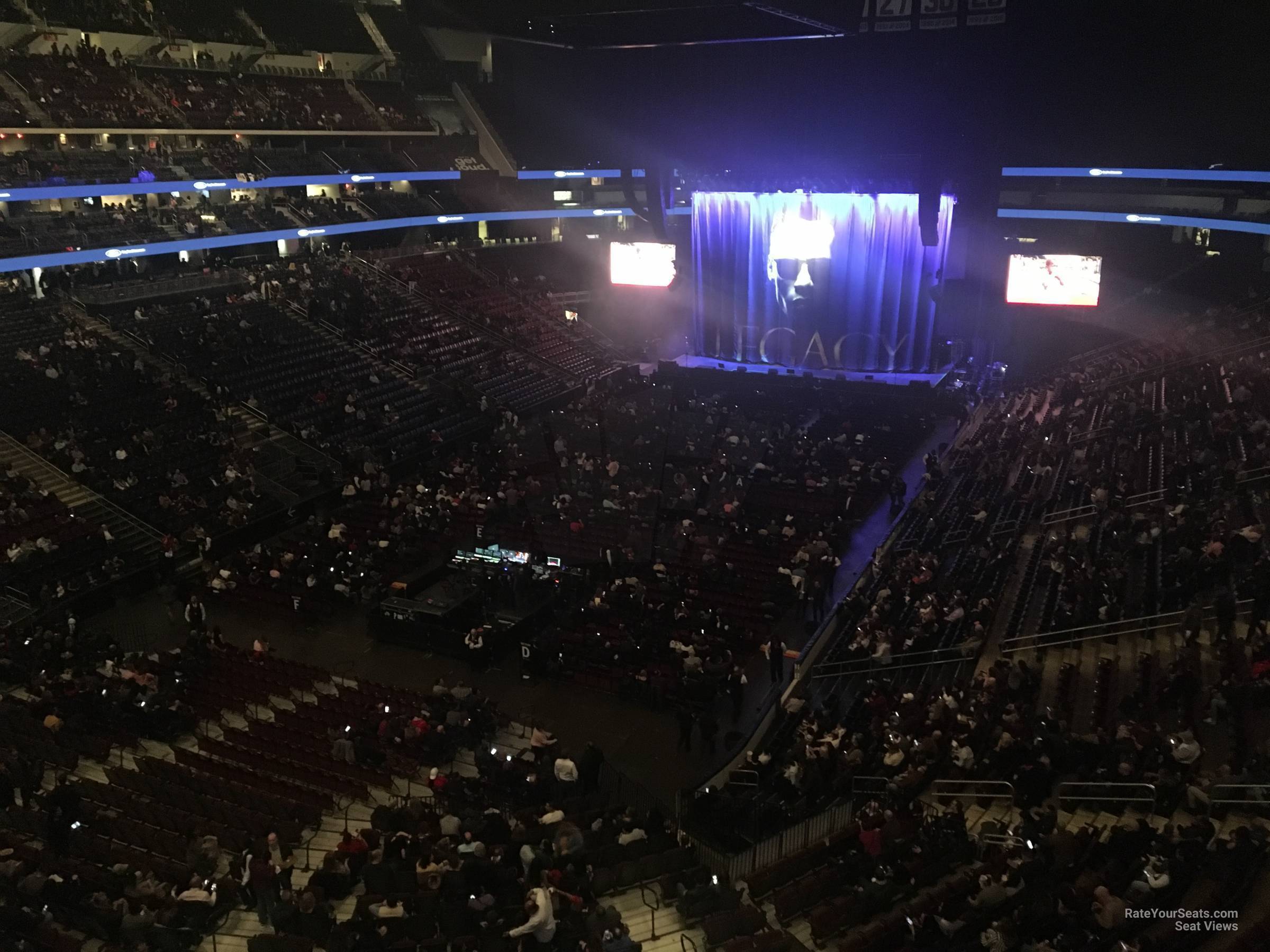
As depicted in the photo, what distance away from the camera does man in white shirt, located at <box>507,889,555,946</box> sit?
26.4 ft

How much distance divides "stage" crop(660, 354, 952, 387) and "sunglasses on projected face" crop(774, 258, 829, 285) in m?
3.65

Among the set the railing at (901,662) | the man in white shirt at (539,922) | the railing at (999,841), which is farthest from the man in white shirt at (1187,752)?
the man in white shirt at (539,922)

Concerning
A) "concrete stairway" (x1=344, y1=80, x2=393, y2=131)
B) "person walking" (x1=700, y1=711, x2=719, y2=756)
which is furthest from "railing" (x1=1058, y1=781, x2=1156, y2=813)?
"concrete stairway" (x1=344, y1=80, x2=393, y2=131)

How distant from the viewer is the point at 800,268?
38.2 m

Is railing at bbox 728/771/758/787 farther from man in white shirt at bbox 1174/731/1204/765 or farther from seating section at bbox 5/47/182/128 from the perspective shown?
seating section at bbox 5/47/182/128

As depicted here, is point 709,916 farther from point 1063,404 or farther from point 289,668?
point 1063,404

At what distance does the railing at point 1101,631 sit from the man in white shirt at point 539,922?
9.18 m

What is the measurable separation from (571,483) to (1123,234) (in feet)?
87.7

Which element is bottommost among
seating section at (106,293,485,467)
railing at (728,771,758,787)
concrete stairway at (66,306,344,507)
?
railing at (728,771,758,787)

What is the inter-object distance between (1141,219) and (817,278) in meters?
11.6

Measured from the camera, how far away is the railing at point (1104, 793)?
993 cm

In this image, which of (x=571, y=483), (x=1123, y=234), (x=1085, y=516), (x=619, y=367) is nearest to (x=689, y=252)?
(x=619, y=367)

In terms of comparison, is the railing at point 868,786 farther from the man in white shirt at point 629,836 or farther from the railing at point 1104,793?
the man in white shirt at point 629,836

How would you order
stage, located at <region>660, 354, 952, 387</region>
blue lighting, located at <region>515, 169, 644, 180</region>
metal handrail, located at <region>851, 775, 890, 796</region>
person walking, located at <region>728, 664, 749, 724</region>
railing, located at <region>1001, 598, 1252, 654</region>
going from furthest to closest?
blue lighting, located at <region>515, 169, 644, 180</region> → stage, located at <region>660, 354, 952, 387</region> → person walking, located at <region>728, 664, 749, 724</region> → railing, located at <region>1001, 598, 1252, 654</region> → metal handrail, located at <region>851, 775, 890, 796</region>
